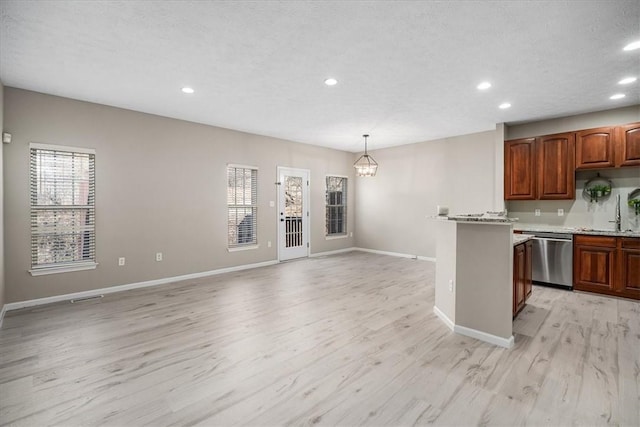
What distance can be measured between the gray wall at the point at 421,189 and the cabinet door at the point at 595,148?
3.54 ft

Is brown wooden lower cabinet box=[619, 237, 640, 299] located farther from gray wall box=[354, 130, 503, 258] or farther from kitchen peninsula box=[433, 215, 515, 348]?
kitchen peninsula box=[433, 215, 515, 348]

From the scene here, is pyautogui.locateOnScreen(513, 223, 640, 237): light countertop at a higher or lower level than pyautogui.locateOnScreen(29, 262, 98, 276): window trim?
higher

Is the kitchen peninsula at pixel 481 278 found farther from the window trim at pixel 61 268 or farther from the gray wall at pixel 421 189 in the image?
the window trim at pixel 61 268

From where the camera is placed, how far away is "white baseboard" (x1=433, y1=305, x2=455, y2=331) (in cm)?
309

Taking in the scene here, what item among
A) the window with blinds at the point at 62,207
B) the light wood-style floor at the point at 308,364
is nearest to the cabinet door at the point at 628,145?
the light wood-style floor at the point at 308,364

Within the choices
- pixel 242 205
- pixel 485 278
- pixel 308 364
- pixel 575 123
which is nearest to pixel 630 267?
pixel 575 123

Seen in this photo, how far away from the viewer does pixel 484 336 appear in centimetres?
285

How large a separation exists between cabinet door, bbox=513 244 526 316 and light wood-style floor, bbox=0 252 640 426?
0.21 metres

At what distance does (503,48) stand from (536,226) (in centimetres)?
354

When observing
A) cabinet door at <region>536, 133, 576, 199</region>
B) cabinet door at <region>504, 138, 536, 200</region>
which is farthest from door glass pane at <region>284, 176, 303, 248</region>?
cabinet door at <region>536, 133, 576, 199</region>

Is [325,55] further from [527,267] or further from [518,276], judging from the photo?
[527,267]

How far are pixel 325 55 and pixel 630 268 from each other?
4.78 meters

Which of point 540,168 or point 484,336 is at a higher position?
point 540,168

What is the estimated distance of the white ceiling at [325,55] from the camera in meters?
2.24
